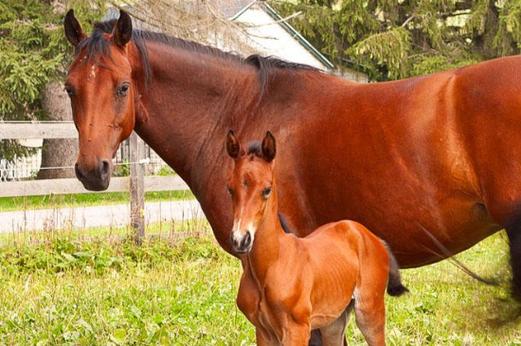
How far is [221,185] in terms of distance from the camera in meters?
4.91

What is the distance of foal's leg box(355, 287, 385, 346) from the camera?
14.0 ft

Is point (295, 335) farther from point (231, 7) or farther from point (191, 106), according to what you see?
point (231, 7)

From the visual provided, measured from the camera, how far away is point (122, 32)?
189 inches

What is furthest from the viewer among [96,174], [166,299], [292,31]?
[292,31]

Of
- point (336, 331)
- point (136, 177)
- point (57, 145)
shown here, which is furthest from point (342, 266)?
point (57, 145)

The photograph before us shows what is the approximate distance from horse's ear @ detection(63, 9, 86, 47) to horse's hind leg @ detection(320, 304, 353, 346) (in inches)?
81.1

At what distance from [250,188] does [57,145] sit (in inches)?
589

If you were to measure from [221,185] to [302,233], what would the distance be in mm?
521

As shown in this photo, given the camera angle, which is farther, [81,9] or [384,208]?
[81,9]

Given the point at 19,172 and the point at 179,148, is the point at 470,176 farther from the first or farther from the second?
the point at 19,172

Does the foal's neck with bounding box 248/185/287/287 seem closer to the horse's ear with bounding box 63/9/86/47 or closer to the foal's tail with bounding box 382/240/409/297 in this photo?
the foal's tail with bounding box 382/240/409/297

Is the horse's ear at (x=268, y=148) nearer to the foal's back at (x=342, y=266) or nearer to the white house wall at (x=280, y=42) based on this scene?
the foal's back at (x=342, y=266)

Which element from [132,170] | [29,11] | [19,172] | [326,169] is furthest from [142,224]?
[19,172]

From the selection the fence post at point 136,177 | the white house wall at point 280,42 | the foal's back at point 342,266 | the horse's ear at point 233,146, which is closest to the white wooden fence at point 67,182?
the fence post at point 136,177
